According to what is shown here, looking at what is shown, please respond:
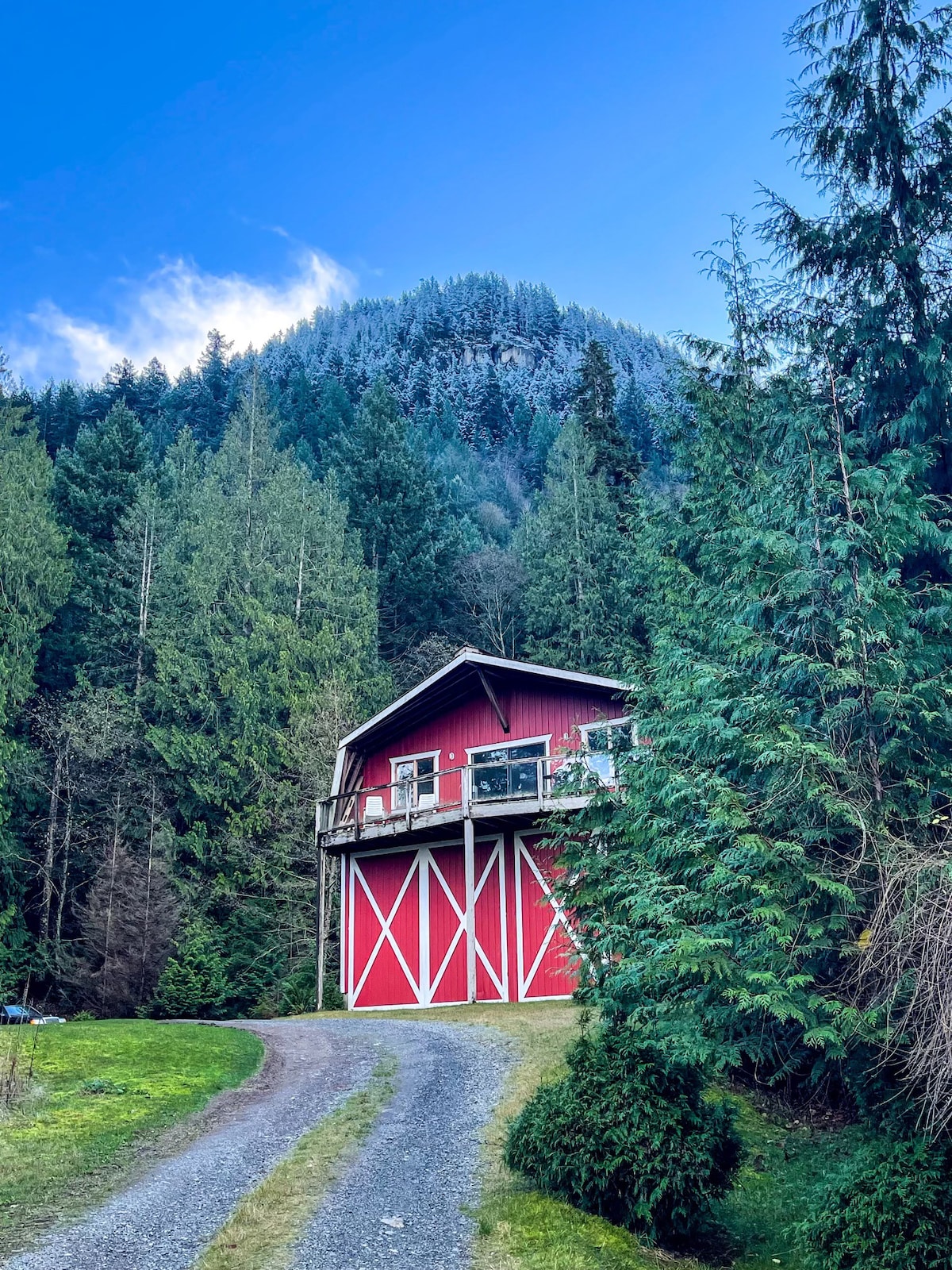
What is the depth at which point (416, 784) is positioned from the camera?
76.6 ft

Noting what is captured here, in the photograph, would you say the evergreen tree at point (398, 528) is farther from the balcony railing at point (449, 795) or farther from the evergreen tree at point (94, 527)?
the balcony railing at point (449, 795)

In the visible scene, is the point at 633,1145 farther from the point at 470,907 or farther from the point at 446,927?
the point at 446,927

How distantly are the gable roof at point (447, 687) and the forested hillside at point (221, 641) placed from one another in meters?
3.52

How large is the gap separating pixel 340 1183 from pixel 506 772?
13.8m

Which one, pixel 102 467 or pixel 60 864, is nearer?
pixel 60 864

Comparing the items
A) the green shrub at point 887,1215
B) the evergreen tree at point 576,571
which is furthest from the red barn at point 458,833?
the green shrub at point 887,1215

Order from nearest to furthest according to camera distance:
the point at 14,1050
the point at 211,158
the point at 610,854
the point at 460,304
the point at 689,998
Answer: the point at 689,998 → the point at 610,854 → the point at 14,1050 → the point at 211,158 → the point at 460,304

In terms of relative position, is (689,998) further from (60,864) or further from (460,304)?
(460,304)

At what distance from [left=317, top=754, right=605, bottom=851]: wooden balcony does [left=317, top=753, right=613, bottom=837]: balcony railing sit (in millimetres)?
17

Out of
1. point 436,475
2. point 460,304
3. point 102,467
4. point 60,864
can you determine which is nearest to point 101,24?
point 102,467

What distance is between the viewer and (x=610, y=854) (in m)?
9.81

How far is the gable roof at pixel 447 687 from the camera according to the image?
67.3 ft

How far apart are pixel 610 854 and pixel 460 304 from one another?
11404cm

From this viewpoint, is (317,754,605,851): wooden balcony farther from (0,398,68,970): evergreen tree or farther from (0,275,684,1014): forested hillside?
(0,398,68,970): evergreen tree
